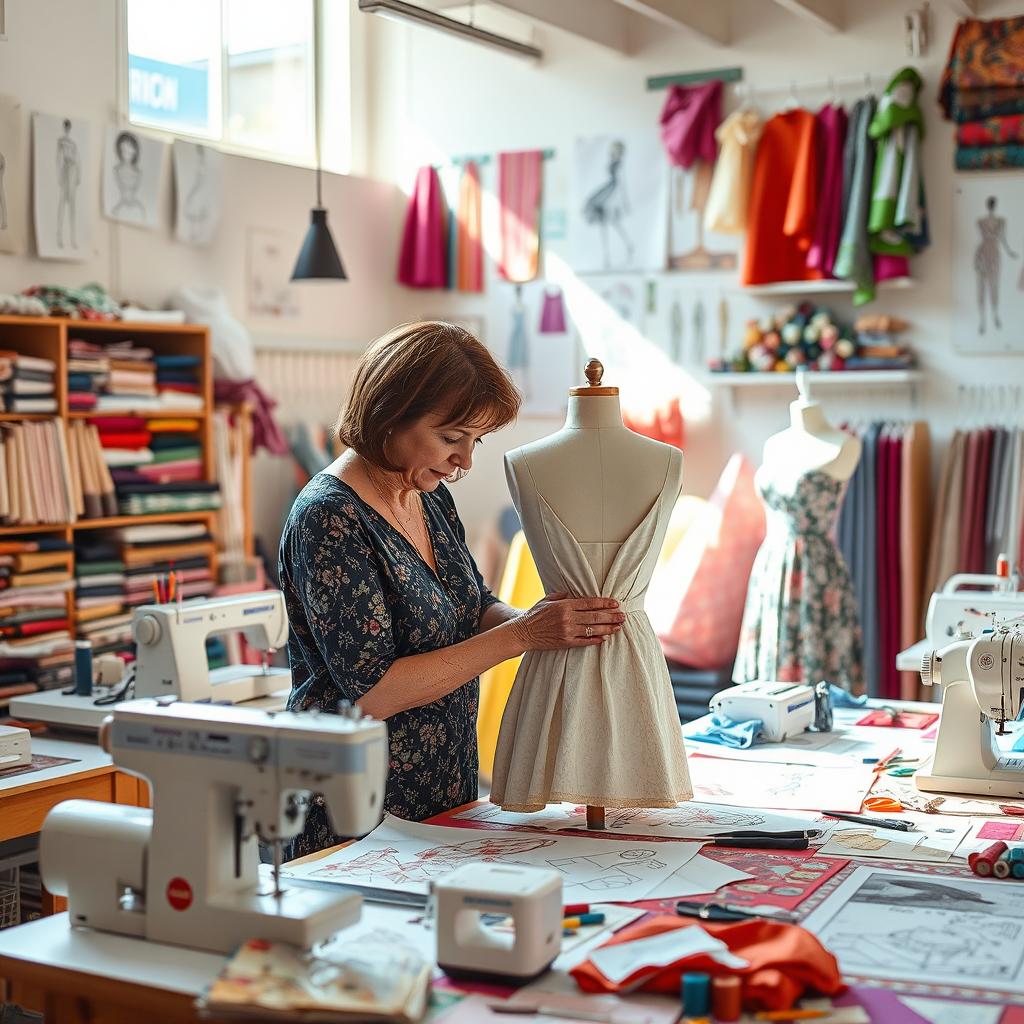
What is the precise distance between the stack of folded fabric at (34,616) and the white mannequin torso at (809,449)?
8.07 feet

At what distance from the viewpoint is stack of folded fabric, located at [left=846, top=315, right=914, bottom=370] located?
5832 millimetres

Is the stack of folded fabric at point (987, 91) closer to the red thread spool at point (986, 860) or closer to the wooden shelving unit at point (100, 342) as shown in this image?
the wooden shelving unit at point (100, 342)

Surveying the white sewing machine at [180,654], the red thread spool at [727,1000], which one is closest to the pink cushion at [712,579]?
the white sewing machine at [180,654]

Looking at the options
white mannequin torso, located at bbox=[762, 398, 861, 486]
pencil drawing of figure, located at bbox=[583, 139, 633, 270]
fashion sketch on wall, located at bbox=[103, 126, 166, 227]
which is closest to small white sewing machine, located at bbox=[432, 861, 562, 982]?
white mannequin torso, located at bbox=[762, 398, 861, 486]

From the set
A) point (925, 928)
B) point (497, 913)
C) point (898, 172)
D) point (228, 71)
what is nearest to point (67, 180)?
point (228, 71)

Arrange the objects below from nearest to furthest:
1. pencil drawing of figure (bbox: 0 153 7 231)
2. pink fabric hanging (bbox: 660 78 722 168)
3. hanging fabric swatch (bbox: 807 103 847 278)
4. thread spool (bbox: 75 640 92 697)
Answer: thread spool (bbox: 75 640 92 697) < pencil drawing of figure (bbox: 0 153 7 231) < hanging fabric swatch (bbox: 807 103 847 278) < pink fabric hanging (bbox: 660 78 722 168)

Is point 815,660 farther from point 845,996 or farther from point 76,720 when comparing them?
point 845,996

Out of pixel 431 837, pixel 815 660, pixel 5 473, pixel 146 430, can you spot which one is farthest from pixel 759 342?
pixel 431 837

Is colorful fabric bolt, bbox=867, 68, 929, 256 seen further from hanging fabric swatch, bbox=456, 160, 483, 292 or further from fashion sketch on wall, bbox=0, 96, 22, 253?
fashion sketch on wall, bbox=0, 96, 22, 253

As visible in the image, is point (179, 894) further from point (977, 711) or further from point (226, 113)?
point (226, 113)

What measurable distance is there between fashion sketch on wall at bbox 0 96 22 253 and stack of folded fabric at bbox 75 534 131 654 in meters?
1.15

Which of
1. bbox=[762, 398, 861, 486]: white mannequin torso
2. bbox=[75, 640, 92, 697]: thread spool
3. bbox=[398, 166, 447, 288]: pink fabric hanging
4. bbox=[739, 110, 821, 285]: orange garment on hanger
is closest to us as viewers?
bbox=[75, 640, 92, 697]: thread spool

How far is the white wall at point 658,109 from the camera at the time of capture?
5.84m

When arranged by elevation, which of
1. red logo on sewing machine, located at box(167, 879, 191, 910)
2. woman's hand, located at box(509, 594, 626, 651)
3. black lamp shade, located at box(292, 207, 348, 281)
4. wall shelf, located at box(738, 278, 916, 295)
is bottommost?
red logo on sewing machine, located at box(167, 879, 191, 910)
